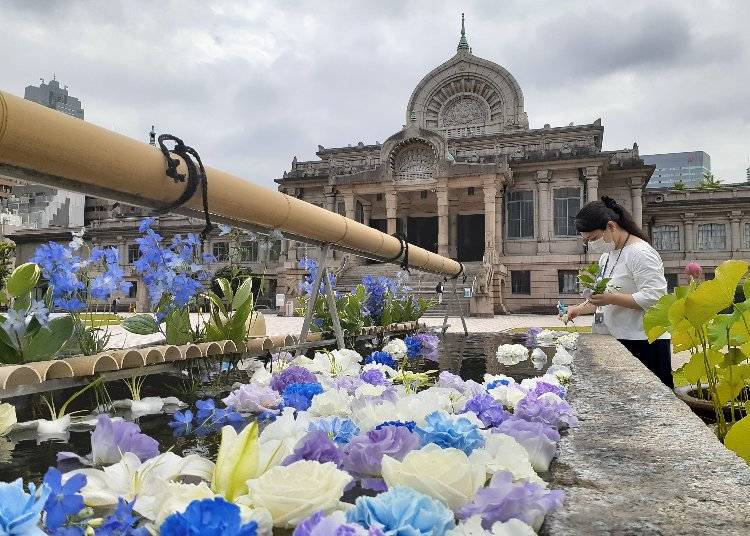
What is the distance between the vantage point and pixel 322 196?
35.9 meters

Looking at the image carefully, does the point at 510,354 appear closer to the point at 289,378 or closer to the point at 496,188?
the point at 289,378

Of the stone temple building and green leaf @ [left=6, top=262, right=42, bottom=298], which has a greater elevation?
the stone temple building

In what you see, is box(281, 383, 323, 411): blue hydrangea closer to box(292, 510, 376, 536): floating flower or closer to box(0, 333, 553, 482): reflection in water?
box(0, 333, 553, 482): reflection in water

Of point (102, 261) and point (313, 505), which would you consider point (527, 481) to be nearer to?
point (313, 505)

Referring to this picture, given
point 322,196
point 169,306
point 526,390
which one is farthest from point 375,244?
point 322,196

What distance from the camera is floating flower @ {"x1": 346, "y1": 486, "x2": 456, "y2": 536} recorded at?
78 cm

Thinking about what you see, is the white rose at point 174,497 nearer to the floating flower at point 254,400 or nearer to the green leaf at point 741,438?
the floating flower at point 254,400

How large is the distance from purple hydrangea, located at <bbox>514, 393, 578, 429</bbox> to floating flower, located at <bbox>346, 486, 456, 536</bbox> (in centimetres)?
86

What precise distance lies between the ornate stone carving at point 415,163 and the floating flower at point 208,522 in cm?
2994

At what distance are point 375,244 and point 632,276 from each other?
5.74 feet

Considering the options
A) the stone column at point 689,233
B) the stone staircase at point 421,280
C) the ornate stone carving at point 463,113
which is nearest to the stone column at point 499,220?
the stone staircase at point 421,280

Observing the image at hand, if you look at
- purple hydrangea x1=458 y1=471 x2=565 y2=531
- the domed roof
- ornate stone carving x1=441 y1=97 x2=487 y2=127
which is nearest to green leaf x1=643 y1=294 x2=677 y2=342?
purple hydrangea x1=458 y1=471 x2=565 y2=531

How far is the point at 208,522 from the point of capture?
69cm

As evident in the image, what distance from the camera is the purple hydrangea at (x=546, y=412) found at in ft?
5.28
